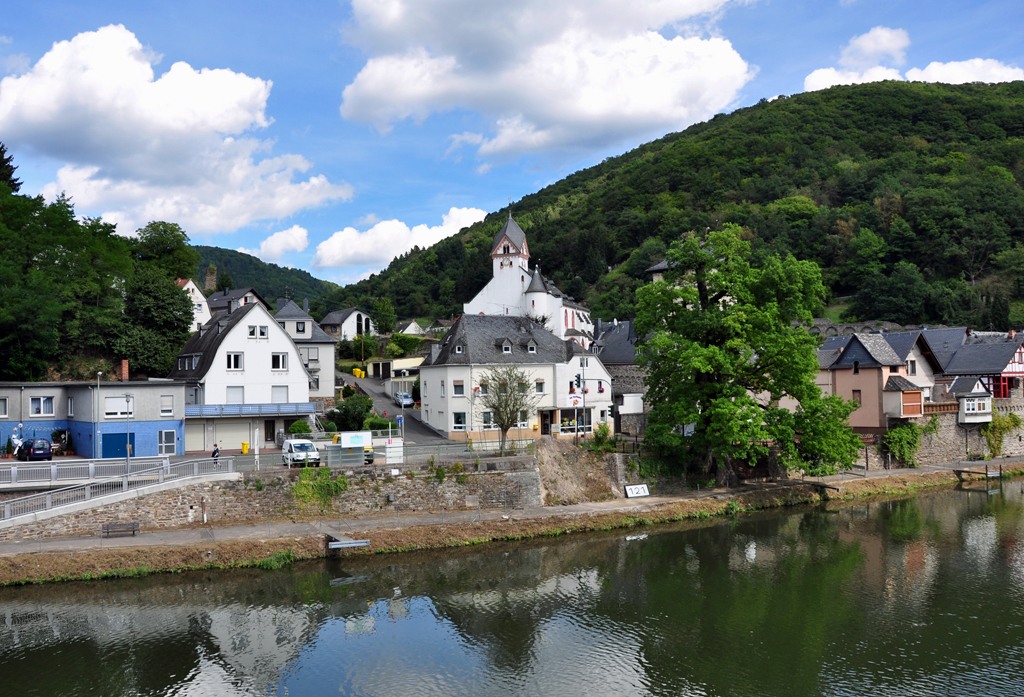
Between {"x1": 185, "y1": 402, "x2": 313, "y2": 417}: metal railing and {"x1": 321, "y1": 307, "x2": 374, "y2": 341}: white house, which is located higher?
{"x1": 321, "y1": 307, "x2": 374, "y2": 341}: white house

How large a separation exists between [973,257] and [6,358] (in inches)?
4428

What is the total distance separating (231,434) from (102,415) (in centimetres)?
648

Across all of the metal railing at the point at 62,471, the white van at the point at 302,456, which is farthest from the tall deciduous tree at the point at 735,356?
the metal railing at the point at 62,471

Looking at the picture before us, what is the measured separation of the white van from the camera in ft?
99.3

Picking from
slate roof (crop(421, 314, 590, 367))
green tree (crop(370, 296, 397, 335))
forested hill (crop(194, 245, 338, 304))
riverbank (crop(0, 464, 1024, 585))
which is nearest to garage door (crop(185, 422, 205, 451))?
riverbank (crop(0, 464, 1024, 585))

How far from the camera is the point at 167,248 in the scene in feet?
214

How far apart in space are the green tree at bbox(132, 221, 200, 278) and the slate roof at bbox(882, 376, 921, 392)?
57735 millimetres

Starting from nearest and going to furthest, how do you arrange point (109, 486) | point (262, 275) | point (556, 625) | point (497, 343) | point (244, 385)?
point (556, 625) → point (109, 486) → point (244, 385) → point (497, 343) → point (262, 275)

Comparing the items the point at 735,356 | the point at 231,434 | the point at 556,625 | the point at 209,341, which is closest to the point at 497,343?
the point at 735,356

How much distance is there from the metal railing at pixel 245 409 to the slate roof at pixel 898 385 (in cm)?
3627

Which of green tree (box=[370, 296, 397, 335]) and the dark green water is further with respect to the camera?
green tree (box=[370, 296, 397, 335])

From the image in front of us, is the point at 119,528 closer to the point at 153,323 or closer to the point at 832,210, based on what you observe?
the point at 153,323

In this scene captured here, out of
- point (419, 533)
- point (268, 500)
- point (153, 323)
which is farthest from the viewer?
point (153, 323)

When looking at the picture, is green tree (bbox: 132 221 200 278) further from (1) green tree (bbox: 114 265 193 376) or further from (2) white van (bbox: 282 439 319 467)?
(2) white van (bbox: 282 439 319 467)
